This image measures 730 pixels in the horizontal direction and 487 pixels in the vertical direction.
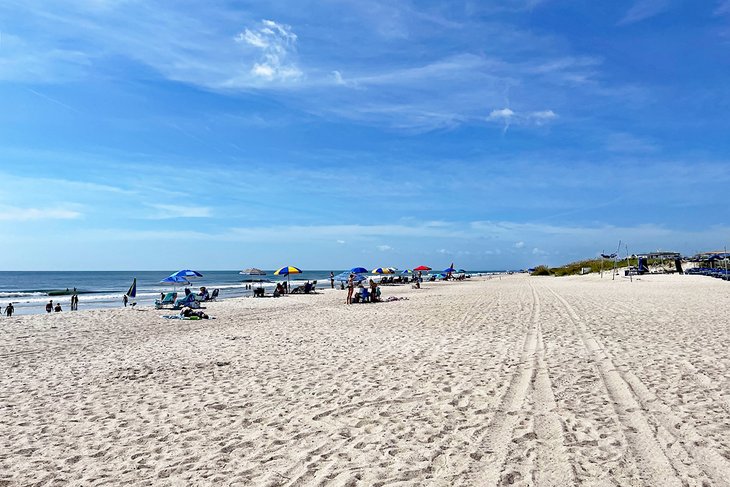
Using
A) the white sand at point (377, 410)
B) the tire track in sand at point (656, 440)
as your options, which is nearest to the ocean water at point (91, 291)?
the white sand at point (377, 410)

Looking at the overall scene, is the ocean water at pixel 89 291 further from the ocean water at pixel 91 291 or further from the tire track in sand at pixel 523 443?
the tire track in sand at pixel 523 443

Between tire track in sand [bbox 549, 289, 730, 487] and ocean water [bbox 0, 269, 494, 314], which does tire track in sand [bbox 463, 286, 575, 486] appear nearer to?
tire track in sand [bbox 549, 289, 730, 487]

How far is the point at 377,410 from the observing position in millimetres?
5660

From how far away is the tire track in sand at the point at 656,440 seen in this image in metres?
3.81

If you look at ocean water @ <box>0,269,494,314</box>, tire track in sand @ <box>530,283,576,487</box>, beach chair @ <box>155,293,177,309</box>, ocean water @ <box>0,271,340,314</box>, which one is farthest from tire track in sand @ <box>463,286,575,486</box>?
ocean water @ <box>0,271,340,314</box>

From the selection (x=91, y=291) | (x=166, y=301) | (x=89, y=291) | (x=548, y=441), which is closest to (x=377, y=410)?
(x=548, y=441)

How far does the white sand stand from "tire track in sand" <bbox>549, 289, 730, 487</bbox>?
20 millimetres

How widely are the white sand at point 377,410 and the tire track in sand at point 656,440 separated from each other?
2 centimetres

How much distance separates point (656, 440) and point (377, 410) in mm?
2968

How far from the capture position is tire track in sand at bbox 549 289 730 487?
381cm

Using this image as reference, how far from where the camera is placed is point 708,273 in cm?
4491

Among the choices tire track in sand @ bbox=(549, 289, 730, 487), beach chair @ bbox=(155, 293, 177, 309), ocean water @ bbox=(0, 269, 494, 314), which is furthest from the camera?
ocean water @ bbox=(0, 269, 494, 314)

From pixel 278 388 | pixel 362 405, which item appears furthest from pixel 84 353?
pixel 362 405

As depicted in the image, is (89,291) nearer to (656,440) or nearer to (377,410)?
(377,410)
